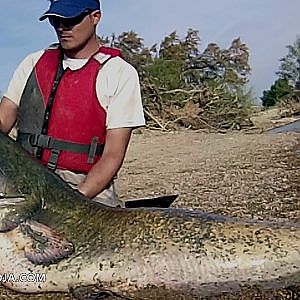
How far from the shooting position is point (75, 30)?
177 inches

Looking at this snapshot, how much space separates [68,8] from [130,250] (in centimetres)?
166

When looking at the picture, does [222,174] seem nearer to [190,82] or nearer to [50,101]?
[50,101]

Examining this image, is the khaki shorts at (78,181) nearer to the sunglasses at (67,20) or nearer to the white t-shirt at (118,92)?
the white t-shirt at (118,92)

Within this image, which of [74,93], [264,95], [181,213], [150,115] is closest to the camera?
[181,213]

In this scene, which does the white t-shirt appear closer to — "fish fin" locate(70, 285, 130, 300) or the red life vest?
the red life vest

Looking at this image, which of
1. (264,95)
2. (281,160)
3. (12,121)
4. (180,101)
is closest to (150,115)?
(180,101)

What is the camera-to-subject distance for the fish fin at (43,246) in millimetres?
3520

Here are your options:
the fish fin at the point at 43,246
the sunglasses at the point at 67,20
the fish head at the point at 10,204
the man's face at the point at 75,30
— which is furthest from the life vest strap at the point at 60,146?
the fish fin at the point at 43,246

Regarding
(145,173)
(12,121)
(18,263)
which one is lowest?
(145,173)

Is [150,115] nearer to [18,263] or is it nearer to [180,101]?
[180,101]

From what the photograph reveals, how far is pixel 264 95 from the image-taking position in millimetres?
63219

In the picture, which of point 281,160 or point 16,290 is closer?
point 16,290

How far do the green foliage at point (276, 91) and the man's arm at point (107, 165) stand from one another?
51.6 metres

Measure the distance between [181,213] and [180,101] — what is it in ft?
77.6
